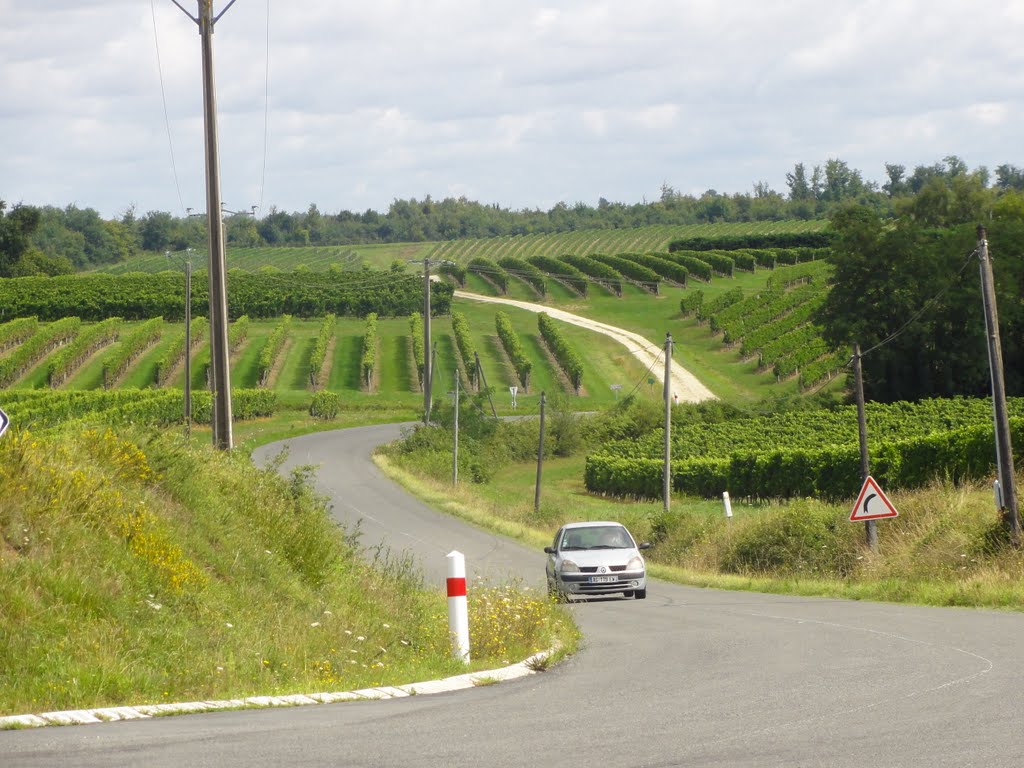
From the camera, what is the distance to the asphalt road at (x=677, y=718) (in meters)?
5.98

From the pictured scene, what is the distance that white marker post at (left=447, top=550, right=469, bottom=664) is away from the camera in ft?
34.0

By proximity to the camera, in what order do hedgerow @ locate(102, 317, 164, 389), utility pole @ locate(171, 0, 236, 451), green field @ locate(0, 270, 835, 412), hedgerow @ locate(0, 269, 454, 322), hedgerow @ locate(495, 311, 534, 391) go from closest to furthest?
utility pole @ locate(171, 0, 236, 451), hedgerow @ locate(102, 317, 164, 389), green field @ locate(0, 270, 835, 412), hedgerow @ locate(495, 311, 534, 391), hedgerow @ locate(0, 269, 454, 322)

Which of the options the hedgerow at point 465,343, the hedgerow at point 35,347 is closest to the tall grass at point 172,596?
the hedgerow at point 465,343

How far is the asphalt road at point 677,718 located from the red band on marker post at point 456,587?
0.93 m

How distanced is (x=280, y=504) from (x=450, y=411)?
5021 cm

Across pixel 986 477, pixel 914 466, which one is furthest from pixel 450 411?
pixel 986 477

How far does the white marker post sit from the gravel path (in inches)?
2839

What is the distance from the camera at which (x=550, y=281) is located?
133 metres

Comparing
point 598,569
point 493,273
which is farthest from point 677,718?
point 493,273

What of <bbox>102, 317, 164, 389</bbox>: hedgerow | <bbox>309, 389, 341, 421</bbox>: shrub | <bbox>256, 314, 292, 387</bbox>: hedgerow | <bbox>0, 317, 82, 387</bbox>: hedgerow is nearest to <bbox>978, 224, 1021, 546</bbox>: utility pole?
<bbox>309, 389, 341, 421</bbox>: shrub

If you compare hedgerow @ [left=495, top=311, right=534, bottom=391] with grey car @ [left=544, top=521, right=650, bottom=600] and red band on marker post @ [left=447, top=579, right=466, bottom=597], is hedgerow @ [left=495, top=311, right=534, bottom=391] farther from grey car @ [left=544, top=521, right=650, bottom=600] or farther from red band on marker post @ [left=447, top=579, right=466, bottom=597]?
red band on marker post @ [left=447, top=579, right=466, bottom=597]

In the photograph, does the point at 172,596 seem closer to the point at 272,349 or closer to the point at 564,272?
the point at 272,349

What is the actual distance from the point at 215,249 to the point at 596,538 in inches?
371

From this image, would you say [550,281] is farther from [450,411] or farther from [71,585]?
[71,585]
